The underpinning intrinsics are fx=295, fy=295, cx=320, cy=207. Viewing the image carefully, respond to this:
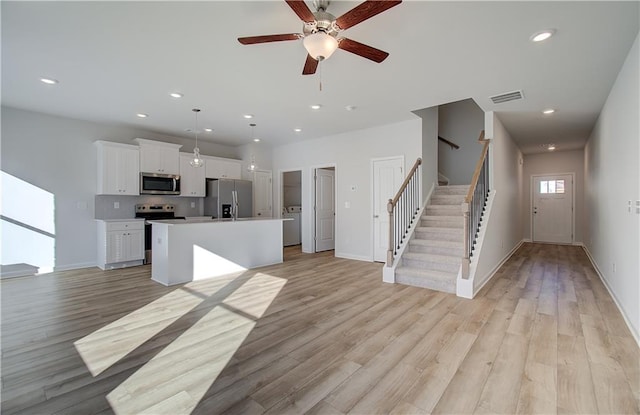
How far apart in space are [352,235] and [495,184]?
2.85 metres

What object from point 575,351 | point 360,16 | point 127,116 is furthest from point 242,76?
point 575,351

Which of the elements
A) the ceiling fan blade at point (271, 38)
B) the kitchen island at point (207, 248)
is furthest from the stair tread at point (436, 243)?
the ceiling fan blade at point (271, 38)

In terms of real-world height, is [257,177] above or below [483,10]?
below

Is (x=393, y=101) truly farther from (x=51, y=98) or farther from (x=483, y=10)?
(x=51, y=98)

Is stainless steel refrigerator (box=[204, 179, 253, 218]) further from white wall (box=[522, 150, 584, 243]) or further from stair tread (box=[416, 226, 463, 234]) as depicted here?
white wall (box=[522, 150, 584, 243])

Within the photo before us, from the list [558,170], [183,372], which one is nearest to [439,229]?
[183,372]

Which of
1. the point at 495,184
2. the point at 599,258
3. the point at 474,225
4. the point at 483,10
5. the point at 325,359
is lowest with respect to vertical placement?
the point at 325,359

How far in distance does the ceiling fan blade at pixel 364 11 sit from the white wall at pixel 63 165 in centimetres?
572

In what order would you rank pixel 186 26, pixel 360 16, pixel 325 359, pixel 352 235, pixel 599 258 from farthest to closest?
pixel 352 235
pixel 599 258
pixel 186 26
pixel 325 359
pixel 360 16

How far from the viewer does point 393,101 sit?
448cm

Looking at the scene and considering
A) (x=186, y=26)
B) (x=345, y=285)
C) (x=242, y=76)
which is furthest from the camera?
(x=345, y=285)

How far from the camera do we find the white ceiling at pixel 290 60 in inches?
93.8

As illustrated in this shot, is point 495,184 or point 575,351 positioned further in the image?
point 495,184

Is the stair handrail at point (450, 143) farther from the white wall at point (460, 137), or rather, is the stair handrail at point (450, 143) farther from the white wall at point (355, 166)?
the white wall at point (355, 166)
